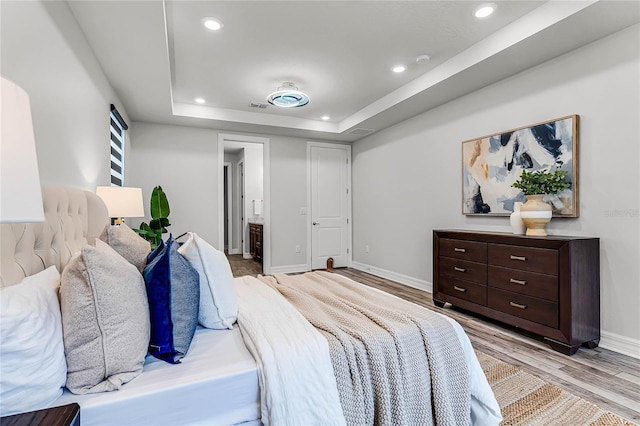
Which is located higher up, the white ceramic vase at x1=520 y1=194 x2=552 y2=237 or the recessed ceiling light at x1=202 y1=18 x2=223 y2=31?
the recessed ceiling light at x1=202 y1=18 x2=223 y2=31

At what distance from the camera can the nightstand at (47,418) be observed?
2.45ft

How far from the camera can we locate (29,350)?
83 centimetres

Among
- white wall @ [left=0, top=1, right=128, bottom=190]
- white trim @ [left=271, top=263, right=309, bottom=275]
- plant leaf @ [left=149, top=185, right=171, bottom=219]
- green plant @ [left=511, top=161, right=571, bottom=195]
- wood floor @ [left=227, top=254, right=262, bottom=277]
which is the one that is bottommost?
wood floor @ [left=227, top=254, right=262, bottom=277]

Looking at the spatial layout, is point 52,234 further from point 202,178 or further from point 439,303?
point 202,178

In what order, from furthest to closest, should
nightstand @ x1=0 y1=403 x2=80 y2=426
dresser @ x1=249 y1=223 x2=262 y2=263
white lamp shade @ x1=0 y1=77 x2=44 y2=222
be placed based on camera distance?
dresser @ x1=249 y1=223 x2=262 y2=263 < nightstand @ x1=0 y1=403 x2=80 y2=426 < white lamp shade @ x1=0 y1=77 x2=44 y2=222

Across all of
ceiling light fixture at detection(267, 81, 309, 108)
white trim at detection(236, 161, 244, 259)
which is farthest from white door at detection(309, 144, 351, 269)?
white trim at detection(236, 161, 244, 259)

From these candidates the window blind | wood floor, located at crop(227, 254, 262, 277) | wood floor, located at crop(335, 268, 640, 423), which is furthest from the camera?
wood floor, located at crop(227, 254, 262, 277)

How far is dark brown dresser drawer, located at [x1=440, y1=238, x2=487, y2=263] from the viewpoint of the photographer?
9.87 ft

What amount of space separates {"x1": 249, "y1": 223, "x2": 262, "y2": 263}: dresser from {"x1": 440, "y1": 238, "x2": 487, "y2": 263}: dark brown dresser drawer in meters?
3.63

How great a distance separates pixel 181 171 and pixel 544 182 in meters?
4.55

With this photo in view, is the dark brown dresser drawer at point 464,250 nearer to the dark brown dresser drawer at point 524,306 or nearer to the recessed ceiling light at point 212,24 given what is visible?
the dark brown dresser drawer at point 524,306

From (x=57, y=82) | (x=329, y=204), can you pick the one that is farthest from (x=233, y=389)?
(x=329, y=204)

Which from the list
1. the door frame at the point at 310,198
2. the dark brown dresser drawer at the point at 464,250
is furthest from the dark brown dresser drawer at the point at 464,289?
the door frame at the point at 310,198

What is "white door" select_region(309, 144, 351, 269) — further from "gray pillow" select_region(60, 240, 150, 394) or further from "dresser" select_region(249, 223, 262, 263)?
"gray pillow" select_region(60, 240, 150, 394)
